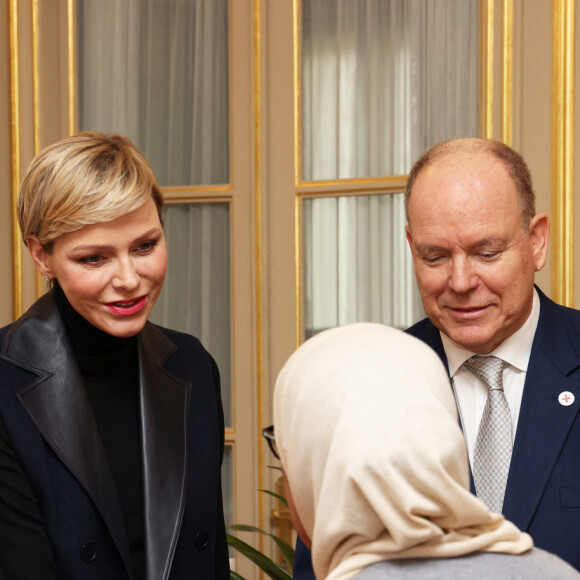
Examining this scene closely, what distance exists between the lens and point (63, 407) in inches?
66.8

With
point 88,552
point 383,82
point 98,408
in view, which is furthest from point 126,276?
point 383,82

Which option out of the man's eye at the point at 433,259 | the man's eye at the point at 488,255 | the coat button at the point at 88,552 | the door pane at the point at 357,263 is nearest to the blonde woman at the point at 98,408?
the coat button at the point at 88,552

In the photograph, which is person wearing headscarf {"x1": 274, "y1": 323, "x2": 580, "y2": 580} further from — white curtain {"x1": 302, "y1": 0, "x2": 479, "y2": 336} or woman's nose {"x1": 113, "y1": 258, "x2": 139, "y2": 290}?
white curtain {"x1": 302, "y1": 0, "x2": 479, "y2": 336}

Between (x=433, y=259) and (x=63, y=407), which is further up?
(x=433, y=259)

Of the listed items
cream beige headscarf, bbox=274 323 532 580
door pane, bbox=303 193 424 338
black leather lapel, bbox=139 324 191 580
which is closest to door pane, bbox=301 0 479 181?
door pane, bbox=303 193 424 338

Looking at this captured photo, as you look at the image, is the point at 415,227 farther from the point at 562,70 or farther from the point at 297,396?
the point at 562,70

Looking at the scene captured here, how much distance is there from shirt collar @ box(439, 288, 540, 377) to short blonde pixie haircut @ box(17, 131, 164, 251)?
75 cm

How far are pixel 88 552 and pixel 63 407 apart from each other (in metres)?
0.28

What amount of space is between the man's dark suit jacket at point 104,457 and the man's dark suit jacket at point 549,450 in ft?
2.09

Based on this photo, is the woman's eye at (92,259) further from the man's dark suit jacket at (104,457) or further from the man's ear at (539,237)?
the man's ear at (539,237)

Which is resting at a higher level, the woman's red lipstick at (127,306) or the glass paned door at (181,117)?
the glass paned door at (181,117)

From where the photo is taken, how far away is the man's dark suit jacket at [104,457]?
1.65 meters

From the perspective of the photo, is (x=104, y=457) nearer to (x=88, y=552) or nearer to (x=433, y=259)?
(x=88, y=552)

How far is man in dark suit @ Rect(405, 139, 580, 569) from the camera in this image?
1672 millimetres
